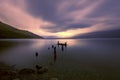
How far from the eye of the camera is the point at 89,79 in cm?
2036

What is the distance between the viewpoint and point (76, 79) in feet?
66.1

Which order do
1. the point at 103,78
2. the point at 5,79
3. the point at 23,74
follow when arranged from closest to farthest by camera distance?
the point at 5,79, the point at 103,78, the point at 23,74

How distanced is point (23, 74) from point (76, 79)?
10191 millimetres

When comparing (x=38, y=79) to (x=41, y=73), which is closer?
(x=38, y=79)

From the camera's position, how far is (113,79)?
66.6ft

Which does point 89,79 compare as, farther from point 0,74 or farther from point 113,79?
point 0,74

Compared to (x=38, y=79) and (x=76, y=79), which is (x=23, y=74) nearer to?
(x=38, y=79)

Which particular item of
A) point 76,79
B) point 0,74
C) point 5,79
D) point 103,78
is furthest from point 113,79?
point 0,74

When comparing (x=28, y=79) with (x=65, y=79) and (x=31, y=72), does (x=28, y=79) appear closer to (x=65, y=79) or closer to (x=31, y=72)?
(x=31, y=72)

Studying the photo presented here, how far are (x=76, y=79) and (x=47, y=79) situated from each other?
501 cm

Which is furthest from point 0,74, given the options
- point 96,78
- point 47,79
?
point 96,78

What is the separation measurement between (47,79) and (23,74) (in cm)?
544

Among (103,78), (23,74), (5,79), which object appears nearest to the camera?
(5,79)

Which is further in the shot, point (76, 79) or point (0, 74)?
point (0, 74)
